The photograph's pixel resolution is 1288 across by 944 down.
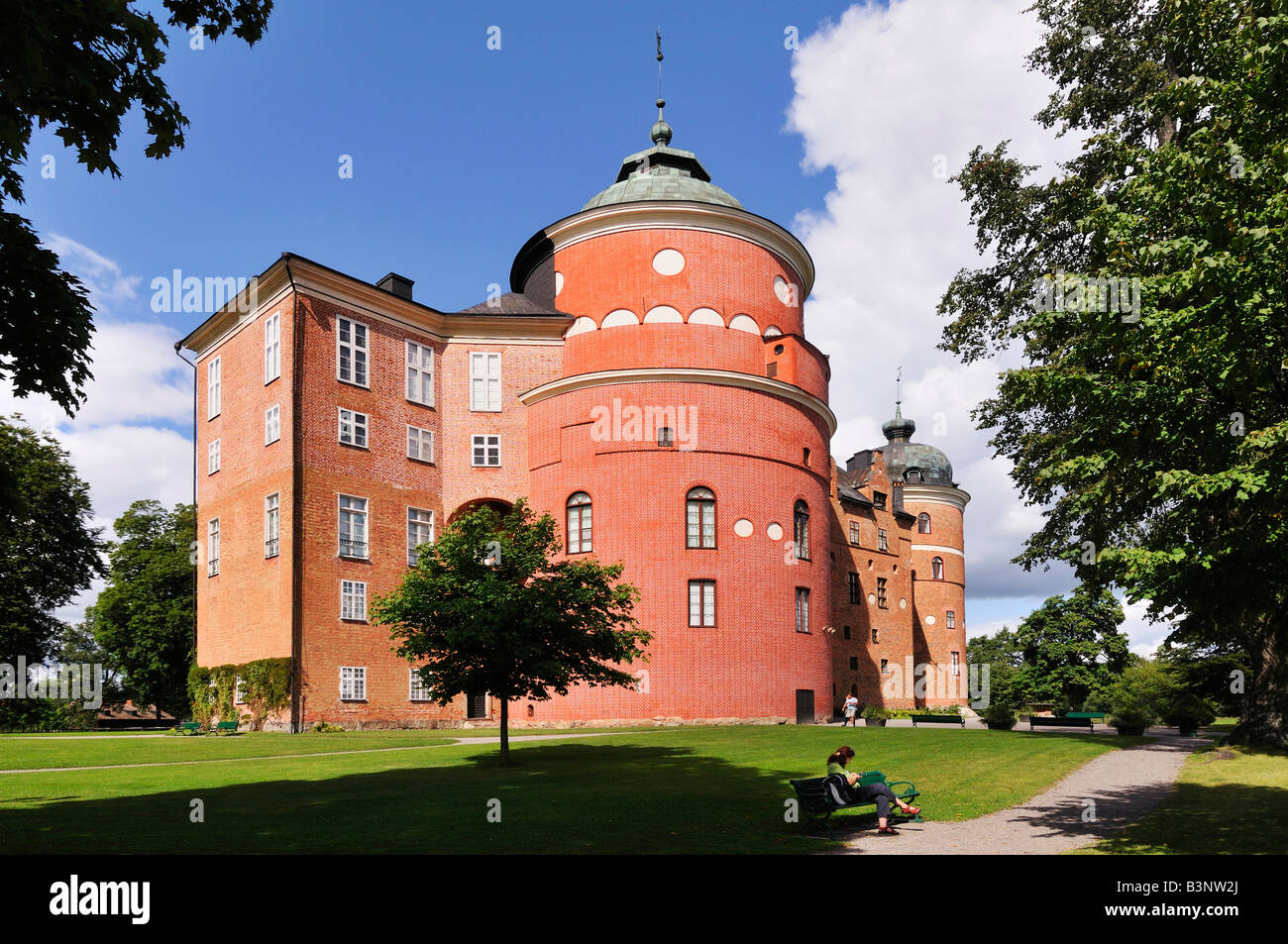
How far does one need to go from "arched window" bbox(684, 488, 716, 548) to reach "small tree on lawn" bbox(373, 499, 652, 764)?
666 inches

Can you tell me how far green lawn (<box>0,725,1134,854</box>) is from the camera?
1031cm

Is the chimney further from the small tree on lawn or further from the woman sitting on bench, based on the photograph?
the woman sitting on bench

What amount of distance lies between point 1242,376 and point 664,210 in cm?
3336

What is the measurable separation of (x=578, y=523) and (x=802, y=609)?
33.6 ft

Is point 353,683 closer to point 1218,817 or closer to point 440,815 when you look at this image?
point 440,815

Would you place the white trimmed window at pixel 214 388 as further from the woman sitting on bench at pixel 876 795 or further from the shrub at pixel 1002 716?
the woman sitting on bench at pixel 876 795

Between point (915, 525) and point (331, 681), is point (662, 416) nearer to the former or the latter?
point (331, 681)

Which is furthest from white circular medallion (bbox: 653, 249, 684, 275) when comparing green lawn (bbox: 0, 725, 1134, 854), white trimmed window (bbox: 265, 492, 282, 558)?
A: green lawn (bbox: 0, 725, 1134, 854)

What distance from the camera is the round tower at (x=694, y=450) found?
121 ft

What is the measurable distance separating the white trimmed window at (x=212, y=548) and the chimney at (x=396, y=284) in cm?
1250

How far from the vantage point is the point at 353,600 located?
120 ft

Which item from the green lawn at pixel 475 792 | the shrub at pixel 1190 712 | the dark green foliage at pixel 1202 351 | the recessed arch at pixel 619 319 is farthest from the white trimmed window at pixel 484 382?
the dark green foliage at pixel 1202 351
